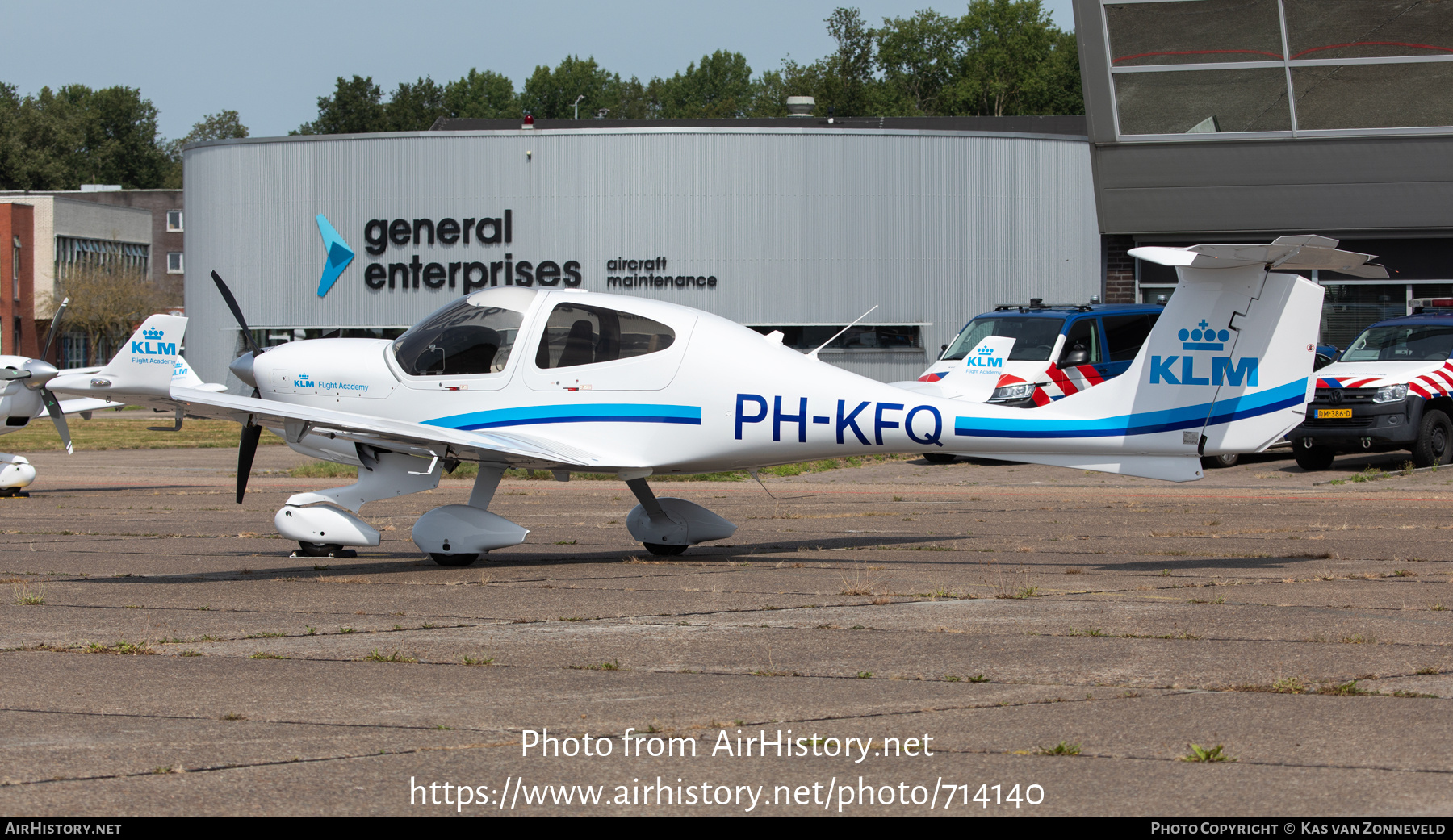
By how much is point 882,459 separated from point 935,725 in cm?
1847

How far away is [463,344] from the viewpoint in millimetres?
11156

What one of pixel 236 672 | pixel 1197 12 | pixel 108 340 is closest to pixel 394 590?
pixel 236 672

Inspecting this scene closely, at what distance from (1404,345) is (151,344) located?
58.4 ft

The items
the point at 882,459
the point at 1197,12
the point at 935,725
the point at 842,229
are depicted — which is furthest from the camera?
the point at 842,229

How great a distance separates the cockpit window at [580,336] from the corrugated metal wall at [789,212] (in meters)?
28.5

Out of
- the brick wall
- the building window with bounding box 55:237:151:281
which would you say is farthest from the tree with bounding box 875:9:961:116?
the brick wall

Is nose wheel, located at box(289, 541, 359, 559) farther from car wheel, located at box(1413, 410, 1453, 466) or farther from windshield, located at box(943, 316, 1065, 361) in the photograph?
car wheel, located at box(1413, 410, 1453, 466)

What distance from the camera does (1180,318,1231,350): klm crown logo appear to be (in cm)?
954

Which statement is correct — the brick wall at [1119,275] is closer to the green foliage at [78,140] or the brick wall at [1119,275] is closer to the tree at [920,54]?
the tree at [920,54]

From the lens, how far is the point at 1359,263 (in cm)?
916

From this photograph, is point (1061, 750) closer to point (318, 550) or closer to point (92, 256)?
point (318, 550)

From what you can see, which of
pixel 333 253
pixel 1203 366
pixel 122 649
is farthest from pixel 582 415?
pixel 333 253

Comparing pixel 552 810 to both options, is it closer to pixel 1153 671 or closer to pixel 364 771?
pixel 364 771

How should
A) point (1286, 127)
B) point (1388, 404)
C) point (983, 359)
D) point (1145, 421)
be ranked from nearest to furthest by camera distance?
point (1145, 421) → point (1388, 404) → point (983, 359) → point (1286, 127)
